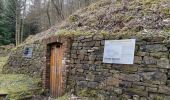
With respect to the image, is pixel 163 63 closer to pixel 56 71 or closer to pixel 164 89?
pixel 164 89

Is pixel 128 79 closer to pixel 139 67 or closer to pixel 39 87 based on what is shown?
pixel 139 67

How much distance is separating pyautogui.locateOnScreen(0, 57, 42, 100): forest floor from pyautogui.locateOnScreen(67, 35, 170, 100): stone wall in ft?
5.51

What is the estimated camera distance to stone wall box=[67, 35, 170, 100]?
207 inches

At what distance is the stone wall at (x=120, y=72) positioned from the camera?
5246mm

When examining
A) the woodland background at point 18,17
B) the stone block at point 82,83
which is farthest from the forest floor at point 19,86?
the woodland background at point 18,17

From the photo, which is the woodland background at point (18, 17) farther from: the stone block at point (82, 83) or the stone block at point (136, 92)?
the stone block at point (136, 92)

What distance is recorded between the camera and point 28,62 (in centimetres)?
1077

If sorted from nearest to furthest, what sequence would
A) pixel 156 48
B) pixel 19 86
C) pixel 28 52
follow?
pixel 156 48, pixel 19 86, pixel 28 52

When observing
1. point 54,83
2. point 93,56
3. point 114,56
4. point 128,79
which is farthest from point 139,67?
point 54,83

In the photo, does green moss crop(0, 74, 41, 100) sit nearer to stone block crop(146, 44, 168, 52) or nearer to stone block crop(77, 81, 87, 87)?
stone block crop(77, 81, 87, 87)

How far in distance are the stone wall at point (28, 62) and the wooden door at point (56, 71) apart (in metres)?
0.66

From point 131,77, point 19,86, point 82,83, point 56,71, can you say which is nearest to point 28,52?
point 19,86

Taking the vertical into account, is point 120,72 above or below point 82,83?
above

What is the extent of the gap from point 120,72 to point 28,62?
5748mm
